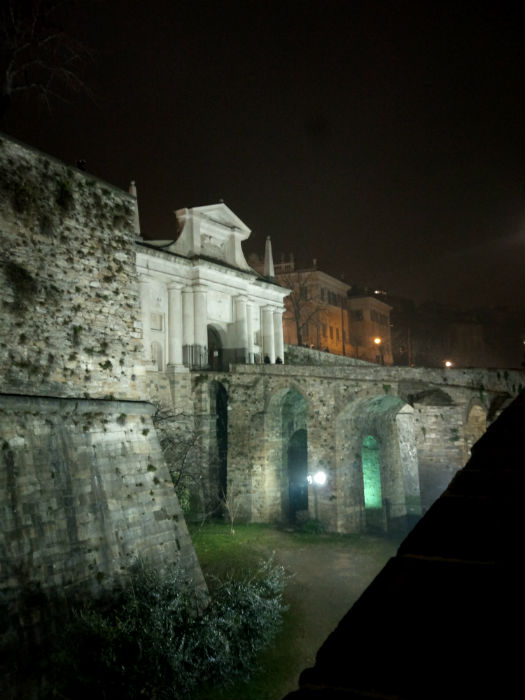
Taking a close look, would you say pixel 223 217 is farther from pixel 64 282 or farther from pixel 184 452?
pixel 64 282

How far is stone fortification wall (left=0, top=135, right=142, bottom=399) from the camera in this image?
10.2m

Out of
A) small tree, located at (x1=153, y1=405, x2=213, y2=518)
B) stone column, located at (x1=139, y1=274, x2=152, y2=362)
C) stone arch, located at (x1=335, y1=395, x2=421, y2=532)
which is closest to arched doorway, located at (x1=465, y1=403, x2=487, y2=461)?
stone arch, located at (x1=335, y1=395, x2=421, y2=532)

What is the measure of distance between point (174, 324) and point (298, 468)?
10.9 meters

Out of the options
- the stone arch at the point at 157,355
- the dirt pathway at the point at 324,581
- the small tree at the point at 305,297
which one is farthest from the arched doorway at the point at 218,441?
the small tree at the point at 305,297

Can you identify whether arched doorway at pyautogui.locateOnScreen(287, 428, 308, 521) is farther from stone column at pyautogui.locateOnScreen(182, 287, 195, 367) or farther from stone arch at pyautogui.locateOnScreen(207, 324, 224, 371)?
stone arch at pyautogui.locateOnScreen(207, 324, 224, 371)

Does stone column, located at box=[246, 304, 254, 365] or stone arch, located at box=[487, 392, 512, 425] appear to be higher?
stone column, located at box=[246, 304, 254, 365]

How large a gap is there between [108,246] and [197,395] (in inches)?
607

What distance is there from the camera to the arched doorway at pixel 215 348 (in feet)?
108

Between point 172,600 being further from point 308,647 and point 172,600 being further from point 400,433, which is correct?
point 400,433

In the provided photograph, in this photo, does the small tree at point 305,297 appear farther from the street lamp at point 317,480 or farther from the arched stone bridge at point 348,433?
the street lamp at point 317,480

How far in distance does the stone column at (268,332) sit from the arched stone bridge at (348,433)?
7937mm

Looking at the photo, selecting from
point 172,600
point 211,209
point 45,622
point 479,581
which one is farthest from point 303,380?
point 479,581

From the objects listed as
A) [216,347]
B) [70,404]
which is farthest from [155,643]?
[216,347]

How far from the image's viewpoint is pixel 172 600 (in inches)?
402
